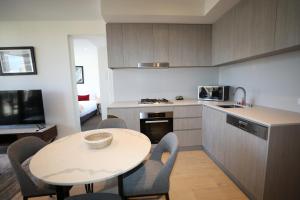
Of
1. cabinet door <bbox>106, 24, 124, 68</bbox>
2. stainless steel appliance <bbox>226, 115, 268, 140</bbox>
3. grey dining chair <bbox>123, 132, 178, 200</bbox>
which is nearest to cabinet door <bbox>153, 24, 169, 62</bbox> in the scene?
cabinet door <bbox>106, 24, 124, 68</bbox>

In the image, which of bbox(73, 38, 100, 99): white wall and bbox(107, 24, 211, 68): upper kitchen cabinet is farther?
bbox(73, 38, 100, 99): white wall

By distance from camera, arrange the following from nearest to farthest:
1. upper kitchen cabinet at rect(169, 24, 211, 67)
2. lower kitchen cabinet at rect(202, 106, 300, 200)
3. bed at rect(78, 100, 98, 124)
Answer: lower kitchen cabinet at rect(202, 106, 300, 200) → upper kitchen cabinet at rect(169, 24, 211, 67) → bed at rect(78, 100, 98, 124)

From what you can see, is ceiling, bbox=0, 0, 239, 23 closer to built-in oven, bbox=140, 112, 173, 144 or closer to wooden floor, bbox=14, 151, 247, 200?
built-in oven, bbox=140, 112, 173, 144

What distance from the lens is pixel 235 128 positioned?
6.11 feet

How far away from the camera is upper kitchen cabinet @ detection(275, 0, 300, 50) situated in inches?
54.9

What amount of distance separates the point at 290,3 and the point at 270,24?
25cm

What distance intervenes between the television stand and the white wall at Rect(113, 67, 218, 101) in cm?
141

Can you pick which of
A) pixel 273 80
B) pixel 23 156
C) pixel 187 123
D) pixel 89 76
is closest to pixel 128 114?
pixel 187 123

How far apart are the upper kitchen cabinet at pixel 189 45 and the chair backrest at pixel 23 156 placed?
2.38 m

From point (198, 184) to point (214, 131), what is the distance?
81 centimetres

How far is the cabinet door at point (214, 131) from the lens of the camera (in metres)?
2.18

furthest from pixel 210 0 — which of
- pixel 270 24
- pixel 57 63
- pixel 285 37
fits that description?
pixel 57 63

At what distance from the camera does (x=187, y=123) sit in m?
2.77

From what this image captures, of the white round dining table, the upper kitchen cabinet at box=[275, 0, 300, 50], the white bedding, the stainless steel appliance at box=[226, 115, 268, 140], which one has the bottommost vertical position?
the white bedding
